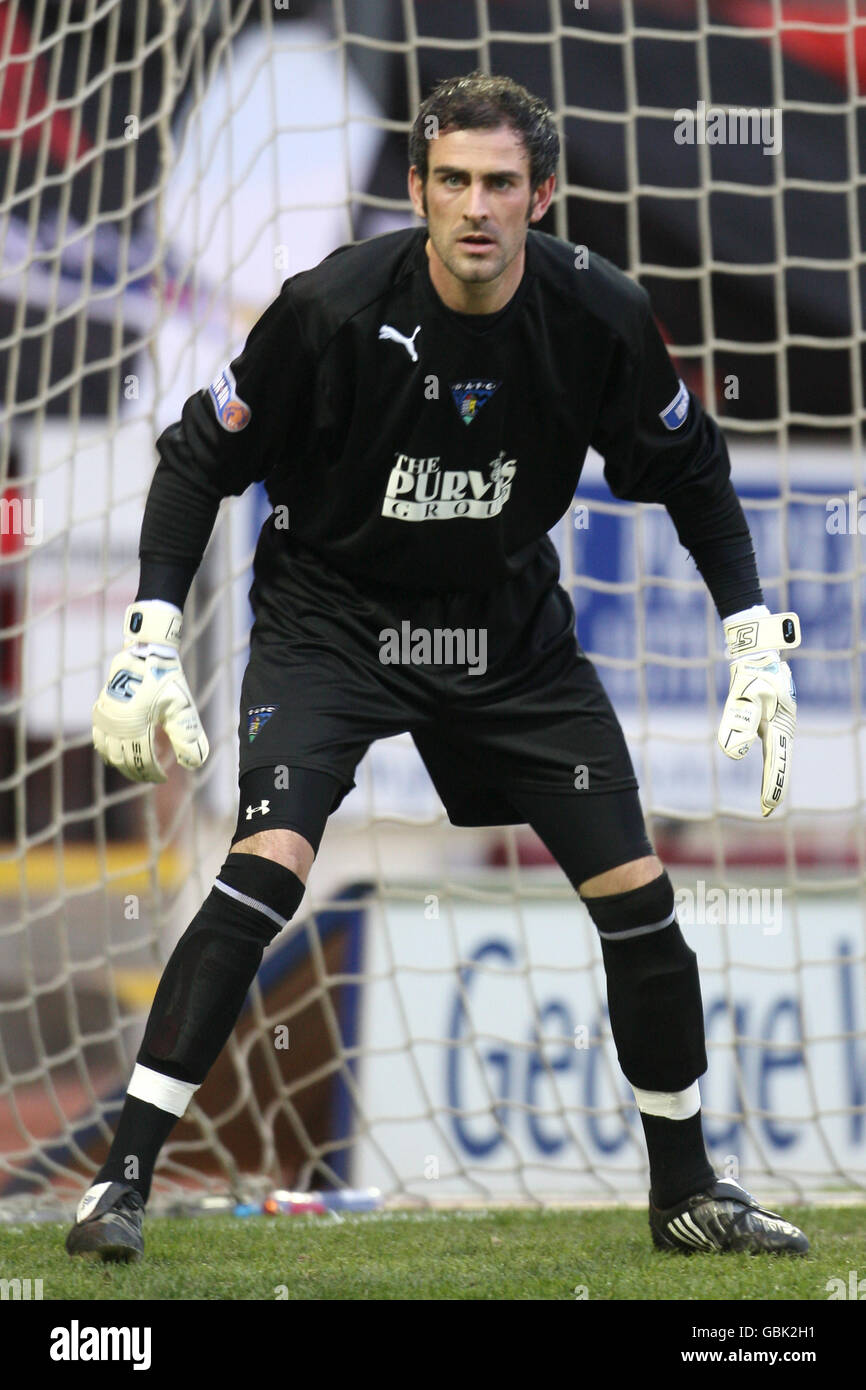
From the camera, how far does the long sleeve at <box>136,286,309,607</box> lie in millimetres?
2723

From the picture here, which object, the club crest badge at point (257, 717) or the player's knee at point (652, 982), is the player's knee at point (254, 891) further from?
the player's knee at point (652, 982)

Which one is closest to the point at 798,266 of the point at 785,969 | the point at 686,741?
the point at 686,741

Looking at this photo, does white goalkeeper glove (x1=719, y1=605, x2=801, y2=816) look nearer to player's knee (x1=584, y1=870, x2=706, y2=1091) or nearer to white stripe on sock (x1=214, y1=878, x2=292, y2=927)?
player's knee (x1=584, y1=870, x2=706, y2=1091)

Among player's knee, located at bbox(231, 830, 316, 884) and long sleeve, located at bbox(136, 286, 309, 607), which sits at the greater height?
long sleeve, located at bbox(136, 286, 309, 607)

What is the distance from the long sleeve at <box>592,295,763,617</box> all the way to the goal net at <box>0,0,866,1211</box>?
60.4 inches

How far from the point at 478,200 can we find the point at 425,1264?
5.34 feet

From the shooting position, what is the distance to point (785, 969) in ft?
14.4
